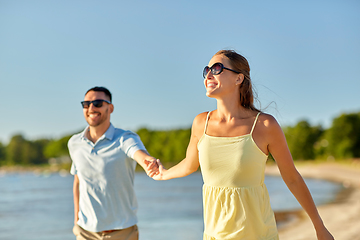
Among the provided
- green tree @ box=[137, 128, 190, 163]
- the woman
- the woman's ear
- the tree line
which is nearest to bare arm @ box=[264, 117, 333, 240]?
the woman

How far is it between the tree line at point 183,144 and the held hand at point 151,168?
38112 mm

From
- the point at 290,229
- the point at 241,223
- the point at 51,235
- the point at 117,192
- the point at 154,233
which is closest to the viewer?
the point at 241,223

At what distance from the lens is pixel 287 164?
2812 millimetres

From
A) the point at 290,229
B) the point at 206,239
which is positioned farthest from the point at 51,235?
the point at 206,239

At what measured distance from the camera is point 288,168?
2818 millimetres

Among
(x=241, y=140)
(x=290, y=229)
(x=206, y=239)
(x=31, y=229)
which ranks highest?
(x=241, y=140)

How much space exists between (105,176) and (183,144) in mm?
93253

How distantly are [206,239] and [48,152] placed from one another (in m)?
120

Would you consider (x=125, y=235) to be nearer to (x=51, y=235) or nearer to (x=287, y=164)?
(x=287, y=164)

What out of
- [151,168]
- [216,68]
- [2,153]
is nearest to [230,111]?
[216,68]

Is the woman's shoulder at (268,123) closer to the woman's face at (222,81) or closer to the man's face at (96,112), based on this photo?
the woman's face at (222,81)

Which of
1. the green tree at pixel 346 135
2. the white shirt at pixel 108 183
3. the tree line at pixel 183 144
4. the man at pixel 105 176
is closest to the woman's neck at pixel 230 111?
the man at pixel 105 176

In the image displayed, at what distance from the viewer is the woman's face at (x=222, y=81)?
2.88 metres

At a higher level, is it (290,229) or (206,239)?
(206,239)
